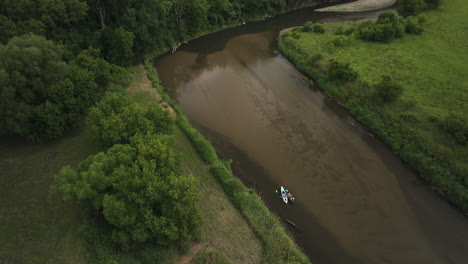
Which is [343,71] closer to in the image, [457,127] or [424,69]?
[424,69]

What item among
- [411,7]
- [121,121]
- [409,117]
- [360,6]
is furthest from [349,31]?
[121,121]

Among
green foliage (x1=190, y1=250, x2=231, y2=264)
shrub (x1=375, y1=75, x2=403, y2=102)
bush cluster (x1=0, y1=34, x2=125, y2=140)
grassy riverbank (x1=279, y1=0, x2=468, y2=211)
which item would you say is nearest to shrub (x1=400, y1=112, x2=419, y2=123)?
grassy riverbank (x1=279, y1=0, x2=468, y2=211)

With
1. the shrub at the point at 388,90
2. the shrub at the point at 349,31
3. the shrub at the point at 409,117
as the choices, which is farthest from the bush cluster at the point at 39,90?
the shrub at the point at 349,31

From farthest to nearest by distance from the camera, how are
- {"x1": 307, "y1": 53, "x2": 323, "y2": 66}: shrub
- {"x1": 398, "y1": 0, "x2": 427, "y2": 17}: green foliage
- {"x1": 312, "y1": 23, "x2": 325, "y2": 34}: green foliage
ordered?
1. {"x1": 398, "y1": 0, "x2": 427, "y2": 17}: green foliage
2. {"x1": 312, "y1": 23, "x2": 325, "y2": 34}: green foliage
3. {"x1": 307, "y1": 53, "x2": 323, "y2": 66}: shrub

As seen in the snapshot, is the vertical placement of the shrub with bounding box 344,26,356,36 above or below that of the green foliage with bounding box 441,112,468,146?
above

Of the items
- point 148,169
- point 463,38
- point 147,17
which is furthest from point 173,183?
point 463,38

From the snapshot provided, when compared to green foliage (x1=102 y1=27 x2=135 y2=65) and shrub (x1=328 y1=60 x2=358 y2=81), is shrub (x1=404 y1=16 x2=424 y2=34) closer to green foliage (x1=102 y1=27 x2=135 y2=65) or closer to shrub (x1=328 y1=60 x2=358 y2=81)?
shrub (x1=328 y1=60 x2=358 y2=81)

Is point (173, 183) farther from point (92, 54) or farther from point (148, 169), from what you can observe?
point (92, 54)
